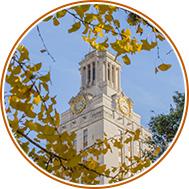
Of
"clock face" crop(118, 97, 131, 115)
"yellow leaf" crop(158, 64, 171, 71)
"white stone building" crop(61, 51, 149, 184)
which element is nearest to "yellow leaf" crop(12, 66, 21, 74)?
"white stone building" crop(61, 51, 149, 184)

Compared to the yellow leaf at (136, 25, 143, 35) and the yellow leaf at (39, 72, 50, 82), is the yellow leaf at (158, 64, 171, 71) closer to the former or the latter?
the yellow leaf at (136, 25, 143, 35)

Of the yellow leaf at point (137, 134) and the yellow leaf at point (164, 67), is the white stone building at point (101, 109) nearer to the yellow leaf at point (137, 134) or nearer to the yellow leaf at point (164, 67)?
the yellow leaf at point (137, 134)

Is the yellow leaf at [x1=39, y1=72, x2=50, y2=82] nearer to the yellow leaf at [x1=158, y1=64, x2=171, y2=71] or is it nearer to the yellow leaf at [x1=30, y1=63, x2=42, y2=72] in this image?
the yellow leaf at [x1=30, y1=63, x2=42, y2=72]

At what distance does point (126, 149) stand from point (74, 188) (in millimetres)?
167

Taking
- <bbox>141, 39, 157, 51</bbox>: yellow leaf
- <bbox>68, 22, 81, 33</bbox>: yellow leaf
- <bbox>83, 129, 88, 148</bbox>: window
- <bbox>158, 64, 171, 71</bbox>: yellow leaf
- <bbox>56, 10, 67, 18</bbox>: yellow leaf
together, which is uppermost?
<bbox>56, 10, 67, 18</bbox>: yellow leaf

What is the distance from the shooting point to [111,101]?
1001mm

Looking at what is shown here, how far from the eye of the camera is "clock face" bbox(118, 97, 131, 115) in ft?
3.30

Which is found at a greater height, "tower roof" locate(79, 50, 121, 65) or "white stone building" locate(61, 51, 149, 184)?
"tower roof" locate(79, 50, 121, 65)

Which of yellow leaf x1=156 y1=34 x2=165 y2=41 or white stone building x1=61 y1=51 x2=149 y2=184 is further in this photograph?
yellow leaf x1=156 y1=34 x2=165 y2=41

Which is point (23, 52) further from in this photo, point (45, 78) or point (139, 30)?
point (139, 30)

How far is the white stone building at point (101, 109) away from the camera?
0.99 meters

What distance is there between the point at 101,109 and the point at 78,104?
63 mm

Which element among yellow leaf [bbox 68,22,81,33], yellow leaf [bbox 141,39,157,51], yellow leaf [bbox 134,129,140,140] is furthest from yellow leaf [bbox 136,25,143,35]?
yellow leaf [bbox 134,129,140,140]

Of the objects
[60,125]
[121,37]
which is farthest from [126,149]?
[121,37]
